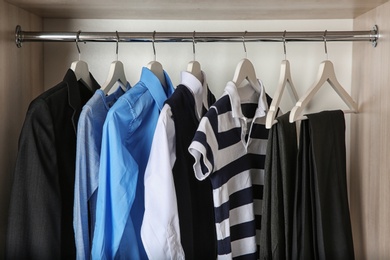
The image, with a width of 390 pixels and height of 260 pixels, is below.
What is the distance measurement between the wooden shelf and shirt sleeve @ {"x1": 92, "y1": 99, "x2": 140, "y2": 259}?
0.92ft

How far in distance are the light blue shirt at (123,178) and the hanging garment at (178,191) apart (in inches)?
1.8

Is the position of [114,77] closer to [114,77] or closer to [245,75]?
[114,77]

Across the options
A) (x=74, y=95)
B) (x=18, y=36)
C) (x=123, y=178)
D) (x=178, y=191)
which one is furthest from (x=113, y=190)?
(x=18, y=36)

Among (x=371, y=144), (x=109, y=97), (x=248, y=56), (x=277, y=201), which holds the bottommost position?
(x=277, y=201)

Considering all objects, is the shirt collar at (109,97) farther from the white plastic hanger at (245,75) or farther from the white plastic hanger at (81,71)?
the white plastic hanger at (245,75)

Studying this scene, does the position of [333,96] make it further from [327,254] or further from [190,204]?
[190,204]

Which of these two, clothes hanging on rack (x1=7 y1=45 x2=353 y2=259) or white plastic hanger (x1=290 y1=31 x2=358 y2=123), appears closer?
clothes hanging on rack (x1=7 y1=45 x2=353 y2=259)

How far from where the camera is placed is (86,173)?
3.25 feet

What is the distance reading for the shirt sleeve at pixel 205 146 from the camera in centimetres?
95

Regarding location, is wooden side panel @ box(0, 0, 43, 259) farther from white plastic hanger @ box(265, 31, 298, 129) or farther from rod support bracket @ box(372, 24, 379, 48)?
rod support bracket @ box(372, 24, 379, 48)

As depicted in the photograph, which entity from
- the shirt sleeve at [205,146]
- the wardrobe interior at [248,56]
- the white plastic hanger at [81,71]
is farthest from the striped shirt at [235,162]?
the white plastic hanger at [81,71]

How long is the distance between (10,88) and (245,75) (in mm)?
542

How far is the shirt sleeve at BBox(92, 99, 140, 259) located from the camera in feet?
3.09

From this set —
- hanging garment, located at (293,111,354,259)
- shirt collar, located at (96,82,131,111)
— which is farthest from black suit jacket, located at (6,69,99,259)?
hanging garment, located at (293,111,354,259)
